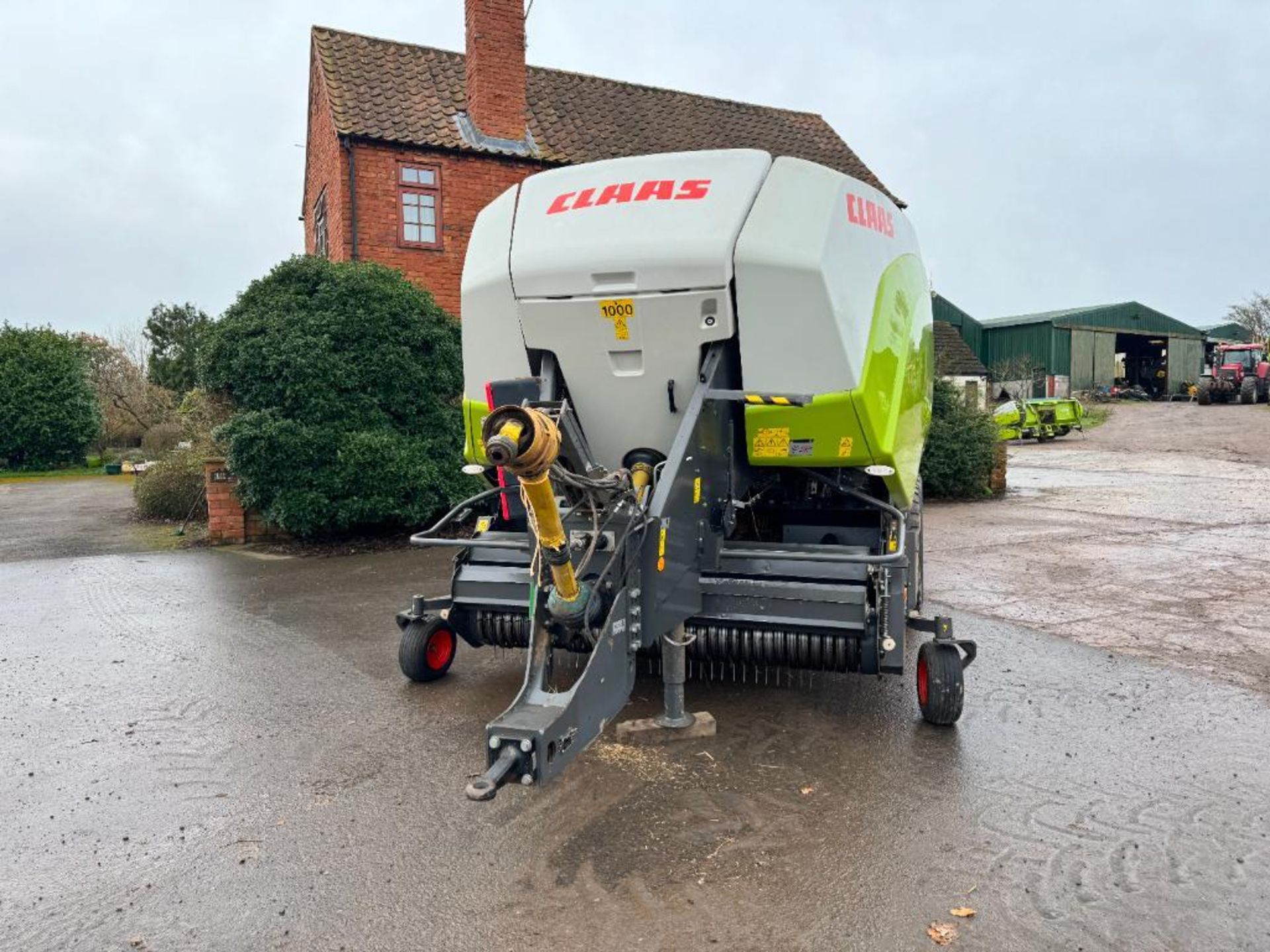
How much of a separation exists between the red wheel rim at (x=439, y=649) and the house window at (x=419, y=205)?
1119 centimetres

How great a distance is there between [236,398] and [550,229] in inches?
273

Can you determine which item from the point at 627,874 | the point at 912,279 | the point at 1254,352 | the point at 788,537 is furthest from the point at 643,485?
the point at 1254,352

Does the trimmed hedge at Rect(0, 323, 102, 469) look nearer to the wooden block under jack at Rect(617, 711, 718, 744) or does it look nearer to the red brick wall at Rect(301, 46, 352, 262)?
the red brick wall at Rect(301, 46, 352, 262)

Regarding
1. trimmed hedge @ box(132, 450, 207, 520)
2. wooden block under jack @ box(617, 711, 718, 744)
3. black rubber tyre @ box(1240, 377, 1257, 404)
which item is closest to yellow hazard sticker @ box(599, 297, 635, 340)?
wooden block under jack @ box(617, 711, 718, 744)

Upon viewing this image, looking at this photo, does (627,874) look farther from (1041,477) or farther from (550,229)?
(1041,477)

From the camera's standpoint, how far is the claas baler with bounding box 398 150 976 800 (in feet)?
13.6

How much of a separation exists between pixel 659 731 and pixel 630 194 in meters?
2.65

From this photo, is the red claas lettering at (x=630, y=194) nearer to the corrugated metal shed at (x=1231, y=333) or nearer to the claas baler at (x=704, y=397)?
the claas baler at (x=704, y=397)

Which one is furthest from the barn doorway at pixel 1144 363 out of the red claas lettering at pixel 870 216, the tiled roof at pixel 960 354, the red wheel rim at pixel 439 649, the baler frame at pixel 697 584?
the red wheel rim at pixel 439 649

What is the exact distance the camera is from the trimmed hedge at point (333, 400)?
9789mm

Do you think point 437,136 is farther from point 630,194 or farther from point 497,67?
point 630,194

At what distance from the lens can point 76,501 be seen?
17.3 metres

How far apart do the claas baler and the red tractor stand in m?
34.9

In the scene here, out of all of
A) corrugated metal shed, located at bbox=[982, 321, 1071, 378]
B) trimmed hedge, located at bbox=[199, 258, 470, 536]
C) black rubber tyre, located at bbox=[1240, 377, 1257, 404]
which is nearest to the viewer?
trimmed hedge, located at bbox=[199, 258, 470, 536]
